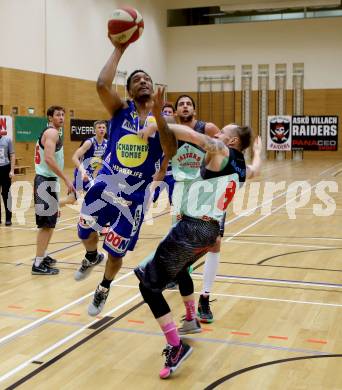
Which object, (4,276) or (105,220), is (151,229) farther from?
(105,220)

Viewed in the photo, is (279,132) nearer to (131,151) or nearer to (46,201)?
(46,201)

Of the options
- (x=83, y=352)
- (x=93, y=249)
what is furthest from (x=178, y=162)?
(x=83, y=352)

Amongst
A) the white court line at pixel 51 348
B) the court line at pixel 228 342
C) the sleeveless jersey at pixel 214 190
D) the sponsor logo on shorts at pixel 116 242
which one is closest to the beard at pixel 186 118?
the sponsor logo on shorts at pixel 116 242

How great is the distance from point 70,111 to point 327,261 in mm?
18401

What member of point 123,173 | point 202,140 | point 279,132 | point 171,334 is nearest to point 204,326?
point 171,334

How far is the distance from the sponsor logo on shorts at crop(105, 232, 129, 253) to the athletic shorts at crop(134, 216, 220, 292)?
646 mm

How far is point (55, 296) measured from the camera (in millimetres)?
5969

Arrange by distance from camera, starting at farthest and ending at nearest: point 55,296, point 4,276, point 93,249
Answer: point 4,276 < point 55,296 < point 93,249

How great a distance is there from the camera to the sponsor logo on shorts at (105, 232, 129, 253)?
461 cm

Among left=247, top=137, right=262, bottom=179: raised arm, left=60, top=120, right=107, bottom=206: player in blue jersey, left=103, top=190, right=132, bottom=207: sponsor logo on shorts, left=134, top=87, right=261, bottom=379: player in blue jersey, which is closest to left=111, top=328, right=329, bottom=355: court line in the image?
left=134, top=87, right=261, bottom=379: player in blue jersey

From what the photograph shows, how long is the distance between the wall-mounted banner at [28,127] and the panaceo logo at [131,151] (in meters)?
17.0

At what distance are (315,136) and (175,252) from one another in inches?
1122

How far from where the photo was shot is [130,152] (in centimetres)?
465

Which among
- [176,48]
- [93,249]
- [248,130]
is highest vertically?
[176,48]
